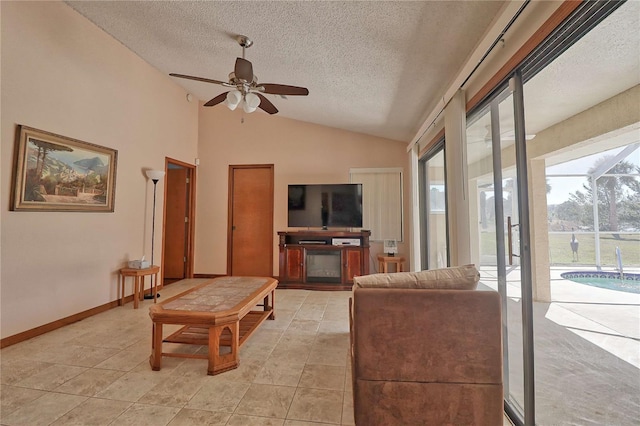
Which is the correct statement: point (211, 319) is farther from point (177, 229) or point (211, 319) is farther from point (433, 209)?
point (177, 229)

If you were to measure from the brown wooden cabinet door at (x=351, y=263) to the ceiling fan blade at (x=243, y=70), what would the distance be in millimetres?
2847

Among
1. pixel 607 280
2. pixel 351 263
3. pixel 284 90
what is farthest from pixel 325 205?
pixel 607 280

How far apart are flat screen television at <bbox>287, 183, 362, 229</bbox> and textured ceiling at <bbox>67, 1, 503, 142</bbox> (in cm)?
122

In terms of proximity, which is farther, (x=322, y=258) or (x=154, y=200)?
(x=322, y=258)

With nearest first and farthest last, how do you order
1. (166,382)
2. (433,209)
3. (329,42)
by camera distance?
1. (166,382)
2. (329,42)
3. (433,209)

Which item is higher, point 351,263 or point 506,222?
point 506,222

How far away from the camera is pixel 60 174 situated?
2727mm

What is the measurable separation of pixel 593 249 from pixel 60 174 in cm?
423

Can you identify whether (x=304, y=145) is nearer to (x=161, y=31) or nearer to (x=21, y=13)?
(x=161, y=31)

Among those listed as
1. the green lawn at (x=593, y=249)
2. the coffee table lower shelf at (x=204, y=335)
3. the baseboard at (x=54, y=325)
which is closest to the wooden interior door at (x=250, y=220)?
→ the baseboard at (x=54, y=325)

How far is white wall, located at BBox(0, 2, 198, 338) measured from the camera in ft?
7.66

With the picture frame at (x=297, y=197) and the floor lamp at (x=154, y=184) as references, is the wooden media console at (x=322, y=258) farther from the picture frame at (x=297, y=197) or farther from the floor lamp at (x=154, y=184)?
the floor lamp at (x=154, y=184)

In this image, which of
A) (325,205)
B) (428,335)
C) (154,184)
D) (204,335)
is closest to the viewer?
(428,335)

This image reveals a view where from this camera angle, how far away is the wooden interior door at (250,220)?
498cm
